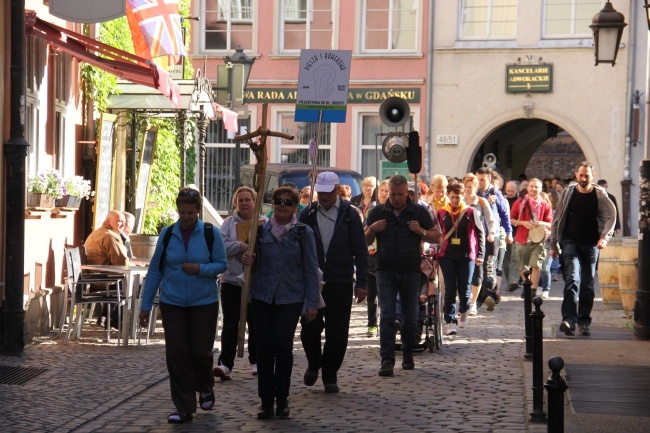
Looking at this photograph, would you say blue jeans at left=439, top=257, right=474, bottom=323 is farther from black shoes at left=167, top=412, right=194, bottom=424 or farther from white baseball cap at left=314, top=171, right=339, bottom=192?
black shoes at left=167, top=412, right=194, bottom=424

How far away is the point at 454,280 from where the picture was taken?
52.9 feet

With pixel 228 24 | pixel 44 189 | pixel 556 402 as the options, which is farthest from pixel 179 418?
pixel 228 24

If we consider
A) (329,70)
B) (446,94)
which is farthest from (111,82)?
(446,94)

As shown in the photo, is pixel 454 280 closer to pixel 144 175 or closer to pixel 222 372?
pixel 222 372

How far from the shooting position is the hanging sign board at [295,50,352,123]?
1384cm

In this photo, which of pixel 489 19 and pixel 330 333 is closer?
pixel 330 333

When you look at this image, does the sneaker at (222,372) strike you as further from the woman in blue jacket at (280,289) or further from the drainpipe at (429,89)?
the drainpipe at (429,89)

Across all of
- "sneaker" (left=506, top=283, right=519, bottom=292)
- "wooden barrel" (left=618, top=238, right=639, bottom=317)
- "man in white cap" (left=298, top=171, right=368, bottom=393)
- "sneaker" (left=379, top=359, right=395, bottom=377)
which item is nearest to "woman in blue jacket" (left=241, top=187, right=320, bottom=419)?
"man in white cap" (left=298, top=171, right=368, bottom=393)

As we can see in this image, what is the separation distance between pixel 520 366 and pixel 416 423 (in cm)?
350

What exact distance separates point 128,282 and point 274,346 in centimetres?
505

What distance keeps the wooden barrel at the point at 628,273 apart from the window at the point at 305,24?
18476 mm

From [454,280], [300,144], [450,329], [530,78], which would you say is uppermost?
[530,78]

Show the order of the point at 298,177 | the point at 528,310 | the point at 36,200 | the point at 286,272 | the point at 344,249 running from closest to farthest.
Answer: the point at 286,272, the point at 344,249, the point at 528,310, the point at 36,200, the point at 298,177

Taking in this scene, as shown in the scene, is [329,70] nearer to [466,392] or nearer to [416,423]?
[466,392]
